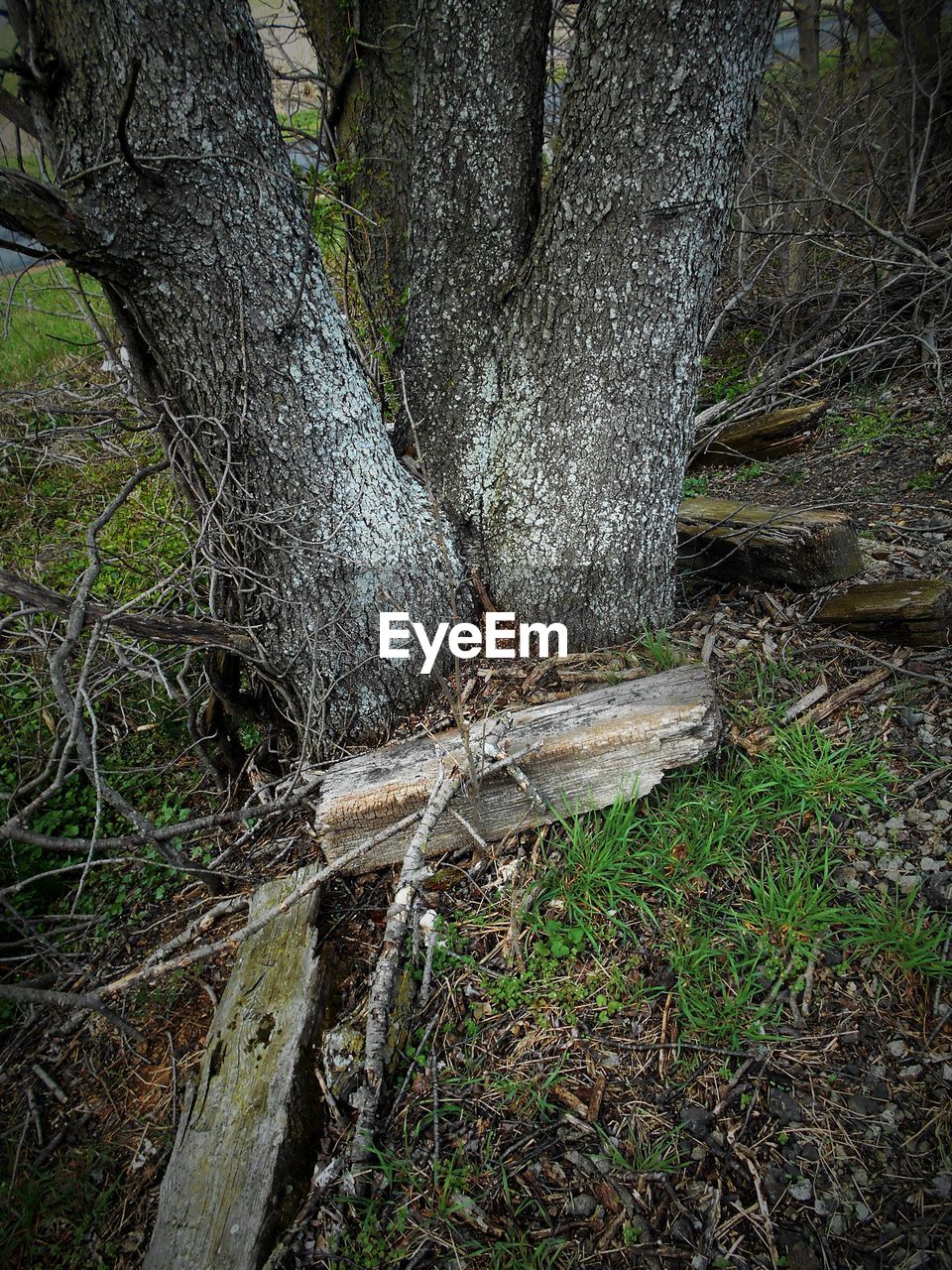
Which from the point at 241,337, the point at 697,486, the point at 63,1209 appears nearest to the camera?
the point at 63,1209

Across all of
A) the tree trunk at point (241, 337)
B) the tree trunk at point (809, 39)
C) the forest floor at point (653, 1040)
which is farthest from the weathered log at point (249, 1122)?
the tree trunk at point (809, 39)

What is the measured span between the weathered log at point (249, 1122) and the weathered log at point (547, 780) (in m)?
0.38

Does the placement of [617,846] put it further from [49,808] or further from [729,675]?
[49,808]

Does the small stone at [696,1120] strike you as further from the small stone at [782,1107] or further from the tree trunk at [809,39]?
the tree trunk at [809,39]

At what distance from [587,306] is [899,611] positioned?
5.61 ft

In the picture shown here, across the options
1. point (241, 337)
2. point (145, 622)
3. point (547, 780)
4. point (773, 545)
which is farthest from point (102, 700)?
point (773, 545)

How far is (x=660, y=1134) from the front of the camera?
1616 mm

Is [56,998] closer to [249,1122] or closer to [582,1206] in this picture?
[249,1122]

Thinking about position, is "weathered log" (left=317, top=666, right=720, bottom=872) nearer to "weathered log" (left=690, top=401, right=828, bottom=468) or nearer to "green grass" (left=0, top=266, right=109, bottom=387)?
"weathered log" (left=690, top=401, right=828, bottom=468)

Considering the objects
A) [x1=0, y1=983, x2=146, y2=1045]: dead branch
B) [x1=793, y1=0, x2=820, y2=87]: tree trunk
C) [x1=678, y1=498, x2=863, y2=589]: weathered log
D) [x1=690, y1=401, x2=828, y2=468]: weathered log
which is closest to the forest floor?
[x1=0, y1=983, x2=146, y2=1045]: dead branch

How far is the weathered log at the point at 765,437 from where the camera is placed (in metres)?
4.17

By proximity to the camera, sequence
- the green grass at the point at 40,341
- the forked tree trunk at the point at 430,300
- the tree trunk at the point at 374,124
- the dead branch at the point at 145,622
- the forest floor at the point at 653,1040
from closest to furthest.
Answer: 1. the forest floor at the point at 653,1040
2. the forked tree trunk at the point at 430,300
3. the dead branch at the point at 145,622
4. the tree trunk at the point at 374,124
5. the green grass at the point at 40,341

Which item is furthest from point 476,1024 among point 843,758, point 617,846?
point 843,758

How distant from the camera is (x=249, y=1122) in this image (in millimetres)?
1679
